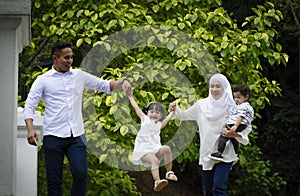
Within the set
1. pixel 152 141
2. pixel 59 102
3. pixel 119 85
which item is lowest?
pixel 152 141

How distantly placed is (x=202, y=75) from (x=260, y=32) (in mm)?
942

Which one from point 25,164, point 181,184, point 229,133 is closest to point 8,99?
point 25,164

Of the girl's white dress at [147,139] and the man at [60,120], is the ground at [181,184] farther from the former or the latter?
the man at [60,120]

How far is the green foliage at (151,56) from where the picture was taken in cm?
884

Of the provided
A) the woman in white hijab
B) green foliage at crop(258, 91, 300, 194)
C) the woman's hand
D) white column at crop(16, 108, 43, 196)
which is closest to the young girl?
the woman in white hijab

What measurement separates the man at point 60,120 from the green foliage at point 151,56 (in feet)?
8.02

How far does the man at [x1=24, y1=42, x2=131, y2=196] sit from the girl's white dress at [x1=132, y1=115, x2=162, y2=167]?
42.5 inches

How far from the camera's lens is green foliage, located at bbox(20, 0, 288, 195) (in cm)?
884

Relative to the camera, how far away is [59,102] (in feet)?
19.6

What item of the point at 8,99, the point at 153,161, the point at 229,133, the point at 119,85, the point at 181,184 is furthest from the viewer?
the point at 181,184

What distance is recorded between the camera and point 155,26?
368 inches

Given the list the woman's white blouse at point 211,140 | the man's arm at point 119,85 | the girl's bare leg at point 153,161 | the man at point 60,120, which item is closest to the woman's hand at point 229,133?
the woman's white blouse at point 211,140

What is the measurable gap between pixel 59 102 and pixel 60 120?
0.15 metres

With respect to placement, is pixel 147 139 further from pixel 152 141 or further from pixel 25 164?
pixel 25 164
